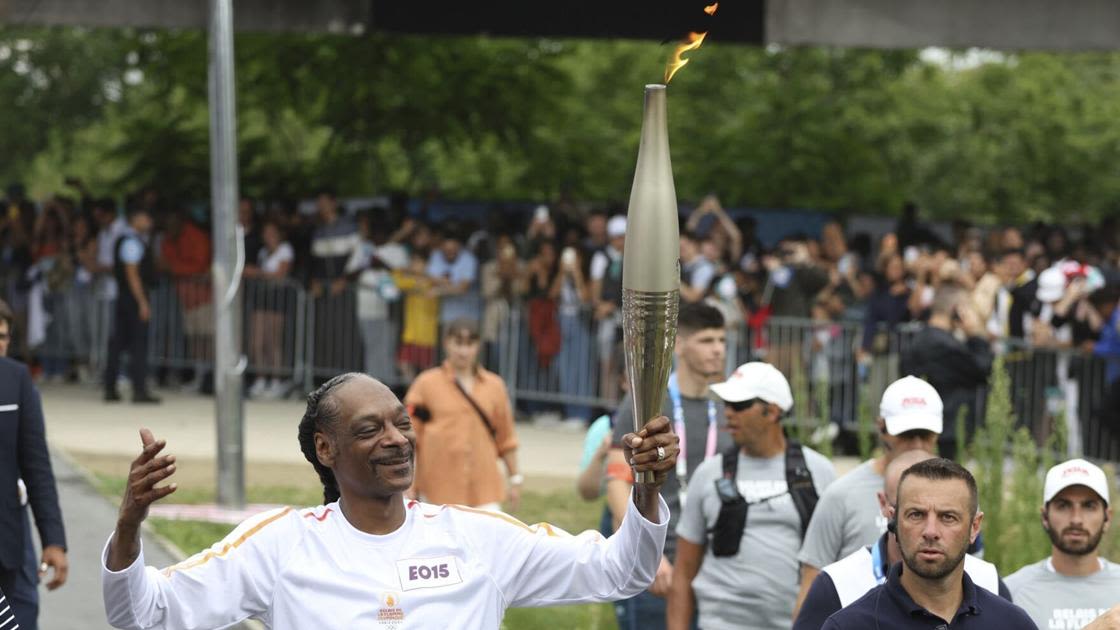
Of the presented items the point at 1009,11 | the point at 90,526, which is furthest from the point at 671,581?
the point at 1009,11

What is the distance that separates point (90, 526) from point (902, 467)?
7.82 m

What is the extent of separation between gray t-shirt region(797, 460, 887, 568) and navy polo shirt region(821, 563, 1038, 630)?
1.62 meters

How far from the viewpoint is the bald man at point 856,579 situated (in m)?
5.80

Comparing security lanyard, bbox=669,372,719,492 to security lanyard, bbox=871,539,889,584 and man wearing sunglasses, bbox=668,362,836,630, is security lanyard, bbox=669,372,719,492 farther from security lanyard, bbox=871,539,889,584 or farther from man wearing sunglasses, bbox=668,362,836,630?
security lanyard, bbox=871,539,889,584

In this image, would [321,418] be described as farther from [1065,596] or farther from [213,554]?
[1065,596]

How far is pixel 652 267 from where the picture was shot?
155 inches

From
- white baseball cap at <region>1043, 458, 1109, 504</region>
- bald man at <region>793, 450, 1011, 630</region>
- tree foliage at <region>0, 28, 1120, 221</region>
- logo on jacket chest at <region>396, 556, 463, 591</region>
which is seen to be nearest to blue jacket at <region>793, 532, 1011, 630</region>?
bald man at <region>793, 450, 1011, 630</region>

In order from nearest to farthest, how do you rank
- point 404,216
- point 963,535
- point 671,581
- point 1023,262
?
point 963,535 → point 671,581 → point 1023,262 → point 404,216

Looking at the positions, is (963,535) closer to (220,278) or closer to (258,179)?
(220,278)

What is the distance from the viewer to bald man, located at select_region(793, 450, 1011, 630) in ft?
19.0

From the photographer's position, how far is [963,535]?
16.8ft

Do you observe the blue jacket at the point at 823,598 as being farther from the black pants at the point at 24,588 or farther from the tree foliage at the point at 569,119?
the tree foliage at the point at 569,119

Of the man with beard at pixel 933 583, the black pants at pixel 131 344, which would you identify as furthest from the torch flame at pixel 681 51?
the black pants at pixel 131 344

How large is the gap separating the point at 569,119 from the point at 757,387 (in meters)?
22.6
